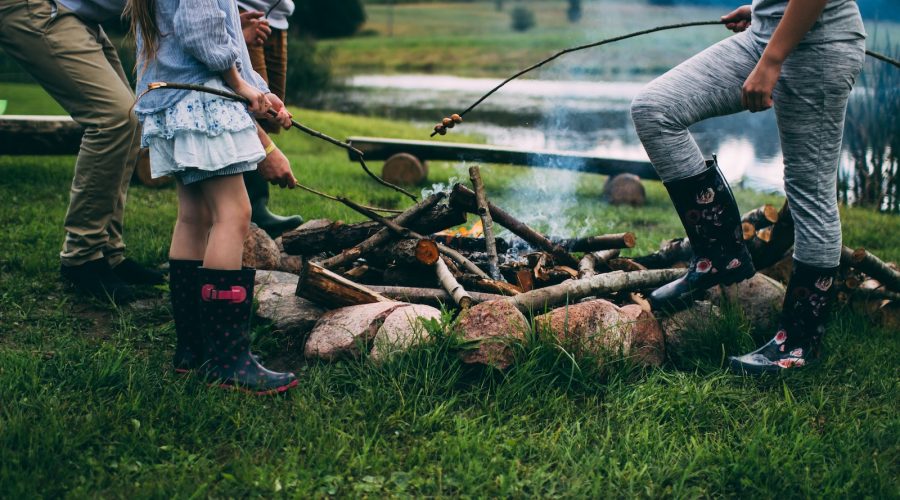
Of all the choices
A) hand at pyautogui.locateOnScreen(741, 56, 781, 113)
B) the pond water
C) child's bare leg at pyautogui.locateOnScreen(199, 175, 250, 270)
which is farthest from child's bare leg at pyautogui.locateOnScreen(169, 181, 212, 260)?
the pond water

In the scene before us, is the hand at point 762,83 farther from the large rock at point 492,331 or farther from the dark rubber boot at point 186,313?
the dark rubber boot at point 186,313

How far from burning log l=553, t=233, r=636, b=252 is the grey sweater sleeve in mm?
2046

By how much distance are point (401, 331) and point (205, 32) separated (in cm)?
129

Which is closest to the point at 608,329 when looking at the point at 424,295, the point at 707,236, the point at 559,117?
the point at 707,236

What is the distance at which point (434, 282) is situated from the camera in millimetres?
3715

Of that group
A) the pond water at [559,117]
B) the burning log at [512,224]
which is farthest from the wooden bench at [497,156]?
the burning log at [512,224]

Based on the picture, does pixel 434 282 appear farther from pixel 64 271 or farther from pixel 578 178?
pixel 578 178

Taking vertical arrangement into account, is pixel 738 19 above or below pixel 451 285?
above

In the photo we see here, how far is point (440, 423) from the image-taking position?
269 cm

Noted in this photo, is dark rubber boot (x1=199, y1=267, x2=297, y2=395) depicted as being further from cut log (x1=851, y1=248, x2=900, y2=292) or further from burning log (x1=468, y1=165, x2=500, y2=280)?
cut log (x1=851, y1=248, x2=900, y2=292)

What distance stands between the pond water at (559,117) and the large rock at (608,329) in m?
4.84

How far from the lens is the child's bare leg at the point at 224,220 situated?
280 cm

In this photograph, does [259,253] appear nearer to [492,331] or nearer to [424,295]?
[424,295]

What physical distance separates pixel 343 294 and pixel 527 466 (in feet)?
4.10
